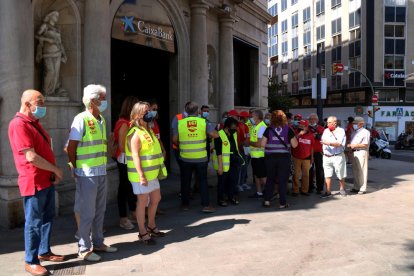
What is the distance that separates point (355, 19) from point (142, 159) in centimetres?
4259

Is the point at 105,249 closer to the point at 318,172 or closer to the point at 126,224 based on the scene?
the point at 126,224

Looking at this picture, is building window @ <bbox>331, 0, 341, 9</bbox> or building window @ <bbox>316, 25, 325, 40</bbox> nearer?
building window @ <bbox>331, 0, 341, 9</bbox>

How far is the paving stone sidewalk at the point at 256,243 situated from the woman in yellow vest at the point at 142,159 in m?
0.55

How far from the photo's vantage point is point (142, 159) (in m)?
5.32

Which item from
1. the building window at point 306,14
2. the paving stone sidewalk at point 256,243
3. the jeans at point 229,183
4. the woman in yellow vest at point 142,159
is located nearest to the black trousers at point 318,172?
the paving stone sidewalk at point 256,243

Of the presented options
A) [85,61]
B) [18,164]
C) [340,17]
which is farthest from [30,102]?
[340,17]

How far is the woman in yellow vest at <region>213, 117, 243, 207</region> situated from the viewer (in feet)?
25.2

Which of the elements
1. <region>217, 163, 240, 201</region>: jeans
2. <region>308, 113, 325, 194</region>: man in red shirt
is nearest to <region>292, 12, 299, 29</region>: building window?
<region>308, 113, 325, 194</region>: man in red shirt

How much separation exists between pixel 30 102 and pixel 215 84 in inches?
381

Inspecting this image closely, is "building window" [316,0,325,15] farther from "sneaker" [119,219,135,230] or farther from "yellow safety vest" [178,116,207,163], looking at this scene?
"sneaker" [119,219,135,230]

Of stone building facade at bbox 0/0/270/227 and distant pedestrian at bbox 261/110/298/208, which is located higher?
stone building facade at bbox 0/0/270/227

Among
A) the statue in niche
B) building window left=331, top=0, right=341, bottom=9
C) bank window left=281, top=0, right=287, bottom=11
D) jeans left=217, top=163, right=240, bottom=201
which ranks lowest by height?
jeans left=217, top=163, right=240, bottom=201

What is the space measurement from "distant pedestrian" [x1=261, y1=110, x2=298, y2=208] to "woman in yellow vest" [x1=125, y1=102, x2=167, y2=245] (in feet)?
9.55

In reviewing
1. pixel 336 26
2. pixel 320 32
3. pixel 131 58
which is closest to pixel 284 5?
pixel 320 32
